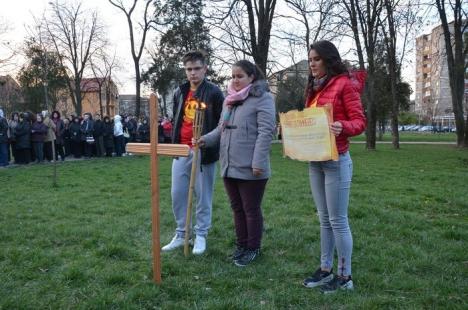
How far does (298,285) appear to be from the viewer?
3.92 metres

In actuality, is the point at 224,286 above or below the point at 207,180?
below

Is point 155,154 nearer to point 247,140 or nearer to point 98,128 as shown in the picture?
point 247,140

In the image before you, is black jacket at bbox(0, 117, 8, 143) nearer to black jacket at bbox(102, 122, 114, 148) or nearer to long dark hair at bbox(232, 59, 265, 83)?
black jacket at bbox(102, 122, 114, 148)

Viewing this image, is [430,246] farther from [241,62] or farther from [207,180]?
[241,62]

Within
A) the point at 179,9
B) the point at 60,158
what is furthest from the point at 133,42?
the point at 60,158

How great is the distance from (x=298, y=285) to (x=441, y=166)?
11777 millimetres

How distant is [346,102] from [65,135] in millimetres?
16495

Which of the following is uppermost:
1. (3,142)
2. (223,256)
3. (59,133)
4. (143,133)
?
(59,133)

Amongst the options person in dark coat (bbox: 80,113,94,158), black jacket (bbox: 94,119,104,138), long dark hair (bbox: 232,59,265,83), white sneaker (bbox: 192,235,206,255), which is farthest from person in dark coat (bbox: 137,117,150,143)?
long dark hair (bbox: 232,59,265,83)

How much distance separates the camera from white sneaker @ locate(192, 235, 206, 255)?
4.77 m

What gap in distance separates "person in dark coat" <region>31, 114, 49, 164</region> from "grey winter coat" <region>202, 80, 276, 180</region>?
1307 cm

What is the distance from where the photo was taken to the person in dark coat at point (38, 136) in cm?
1587

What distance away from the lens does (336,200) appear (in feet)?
11.9

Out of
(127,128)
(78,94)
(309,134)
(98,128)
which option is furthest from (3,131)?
(78,94)
